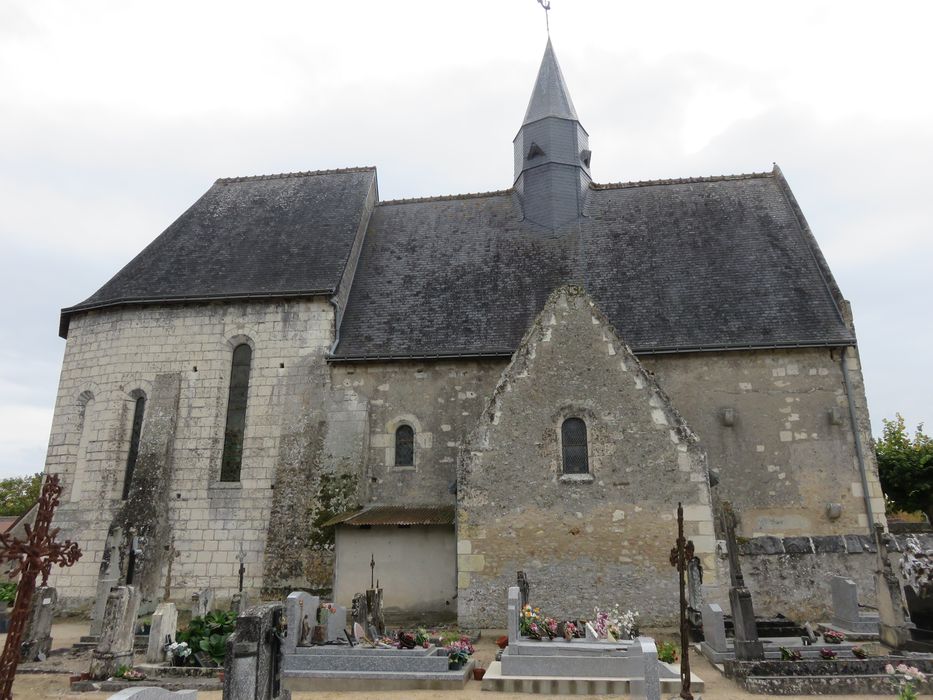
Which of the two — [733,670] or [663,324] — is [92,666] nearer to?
[733,670]

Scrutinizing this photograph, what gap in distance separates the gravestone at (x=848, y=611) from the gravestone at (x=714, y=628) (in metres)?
2.20

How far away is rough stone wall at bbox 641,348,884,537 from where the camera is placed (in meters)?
13.0

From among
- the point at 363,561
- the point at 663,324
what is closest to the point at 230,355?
the point at 363,561

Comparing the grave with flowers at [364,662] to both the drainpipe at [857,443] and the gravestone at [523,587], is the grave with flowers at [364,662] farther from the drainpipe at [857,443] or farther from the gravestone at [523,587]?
the drainpipe at [857,443]

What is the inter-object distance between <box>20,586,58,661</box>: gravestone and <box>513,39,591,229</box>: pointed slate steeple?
14.0 metres

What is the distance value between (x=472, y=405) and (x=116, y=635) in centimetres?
787

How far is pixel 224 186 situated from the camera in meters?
20.5

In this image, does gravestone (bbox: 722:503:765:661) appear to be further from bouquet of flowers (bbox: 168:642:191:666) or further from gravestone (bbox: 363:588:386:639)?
bouquet of flowers (bbox: 168:642:191:666)

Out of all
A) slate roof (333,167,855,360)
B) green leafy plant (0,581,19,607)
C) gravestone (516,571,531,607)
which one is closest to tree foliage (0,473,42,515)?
green leafy plant (0,581,19,607)

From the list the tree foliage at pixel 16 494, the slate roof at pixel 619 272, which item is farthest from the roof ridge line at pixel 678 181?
the tree foliage at pixel 16 494

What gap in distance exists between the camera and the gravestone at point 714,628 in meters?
9.06

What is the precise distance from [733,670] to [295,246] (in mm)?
13932

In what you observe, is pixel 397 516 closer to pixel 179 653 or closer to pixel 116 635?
pixel 179 653

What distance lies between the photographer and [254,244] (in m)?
17.8
